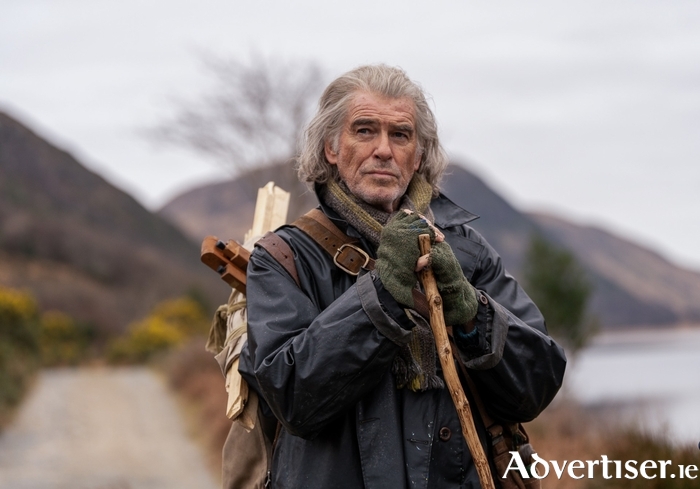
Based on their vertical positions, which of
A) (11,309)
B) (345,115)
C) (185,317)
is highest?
(345,115)

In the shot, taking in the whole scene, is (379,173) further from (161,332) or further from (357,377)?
(161,332)

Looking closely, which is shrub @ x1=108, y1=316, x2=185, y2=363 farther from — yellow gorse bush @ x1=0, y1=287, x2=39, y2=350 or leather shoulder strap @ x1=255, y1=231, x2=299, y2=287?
leather shoulder strap @ x1=255, y1=231, x2=299, y2=287

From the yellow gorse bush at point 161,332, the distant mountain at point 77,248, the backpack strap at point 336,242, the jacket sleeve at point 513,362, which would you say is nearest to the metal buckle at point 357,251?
the backpack strap at point 336,242

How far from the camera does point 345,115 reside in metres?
2.78

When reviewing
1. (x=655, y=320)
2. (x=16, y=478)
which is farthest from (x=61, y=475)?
(x=655, y=320)

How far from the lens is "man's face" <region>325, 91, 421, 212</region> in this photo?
2668 millimetres

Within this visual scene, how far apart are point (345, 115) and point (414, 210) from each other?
0.39m

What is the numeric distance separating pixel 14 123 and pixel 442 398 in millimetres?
23434

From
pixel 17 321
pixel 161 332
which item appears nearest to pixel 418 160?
pixel 17 321

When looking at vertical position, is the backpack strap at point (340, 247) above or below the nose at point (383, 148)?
below

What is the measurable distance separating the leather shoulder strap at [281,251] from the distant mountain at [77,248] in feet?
106

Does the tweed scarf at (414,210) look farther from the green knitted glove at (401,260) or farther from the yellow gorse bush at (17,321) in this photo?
the yellow gorse bush at (17,321)

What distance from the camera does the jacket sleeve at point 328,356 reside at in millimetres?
2275

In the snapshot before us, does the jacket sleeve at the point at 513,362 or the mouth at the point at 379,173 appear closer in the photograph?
the jacket sleeve at the point at 513,362
